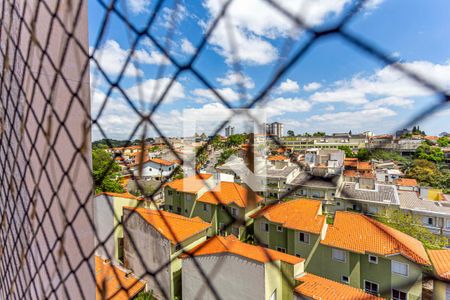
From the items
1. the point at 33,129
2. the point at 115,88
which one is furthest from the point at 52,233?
the point at 115,88

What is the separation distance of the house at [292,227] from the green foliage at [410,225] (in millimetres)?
90

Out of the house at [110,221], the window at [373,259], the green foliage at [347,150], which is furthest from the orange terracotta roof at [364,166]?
the window at [373,259]

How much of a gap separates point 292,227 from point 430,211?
285 millimetres

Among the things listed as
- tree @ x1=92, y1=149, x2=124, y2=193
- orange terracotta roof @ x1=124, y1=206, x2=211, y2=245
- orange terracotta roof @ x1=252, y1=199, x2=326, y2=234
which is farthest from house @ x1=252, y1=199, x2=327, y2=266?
tree @ x1=92, y1=149, x2=124, y2=193

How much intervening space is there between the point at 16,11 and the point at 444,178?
0.78 m

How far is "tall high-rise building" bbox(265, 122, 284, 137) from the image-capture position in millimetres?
248

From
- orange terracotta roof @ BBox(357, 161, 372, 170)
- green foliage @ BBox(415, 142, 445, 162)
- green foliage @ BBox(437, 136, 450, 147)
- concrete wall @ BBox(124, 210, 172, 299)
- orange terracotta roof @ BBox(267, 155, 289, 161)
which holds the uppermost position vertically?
green foliage @ BBox(437, 136, 450, 147)

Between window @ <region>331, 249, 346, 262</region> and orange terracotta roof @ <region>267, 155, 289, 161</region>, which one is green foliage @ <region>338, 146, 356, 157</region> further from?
window @ <region>331, 249, 346, 262</region>

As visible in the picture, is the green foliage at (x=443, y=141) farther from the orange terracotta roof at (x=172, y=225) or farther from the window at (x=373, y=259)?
the window at (x=373, y=259)

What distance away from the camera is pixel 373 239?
47 centimetres

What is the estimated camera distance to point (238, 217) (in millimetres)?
261

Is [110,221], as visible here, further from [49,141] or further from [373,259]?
[373,259]

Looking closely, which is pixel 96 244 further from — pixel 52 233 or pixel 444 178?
pixel 444 178

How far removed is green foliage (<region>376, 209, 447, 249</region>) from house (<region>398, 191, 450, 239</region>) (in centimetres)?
1
